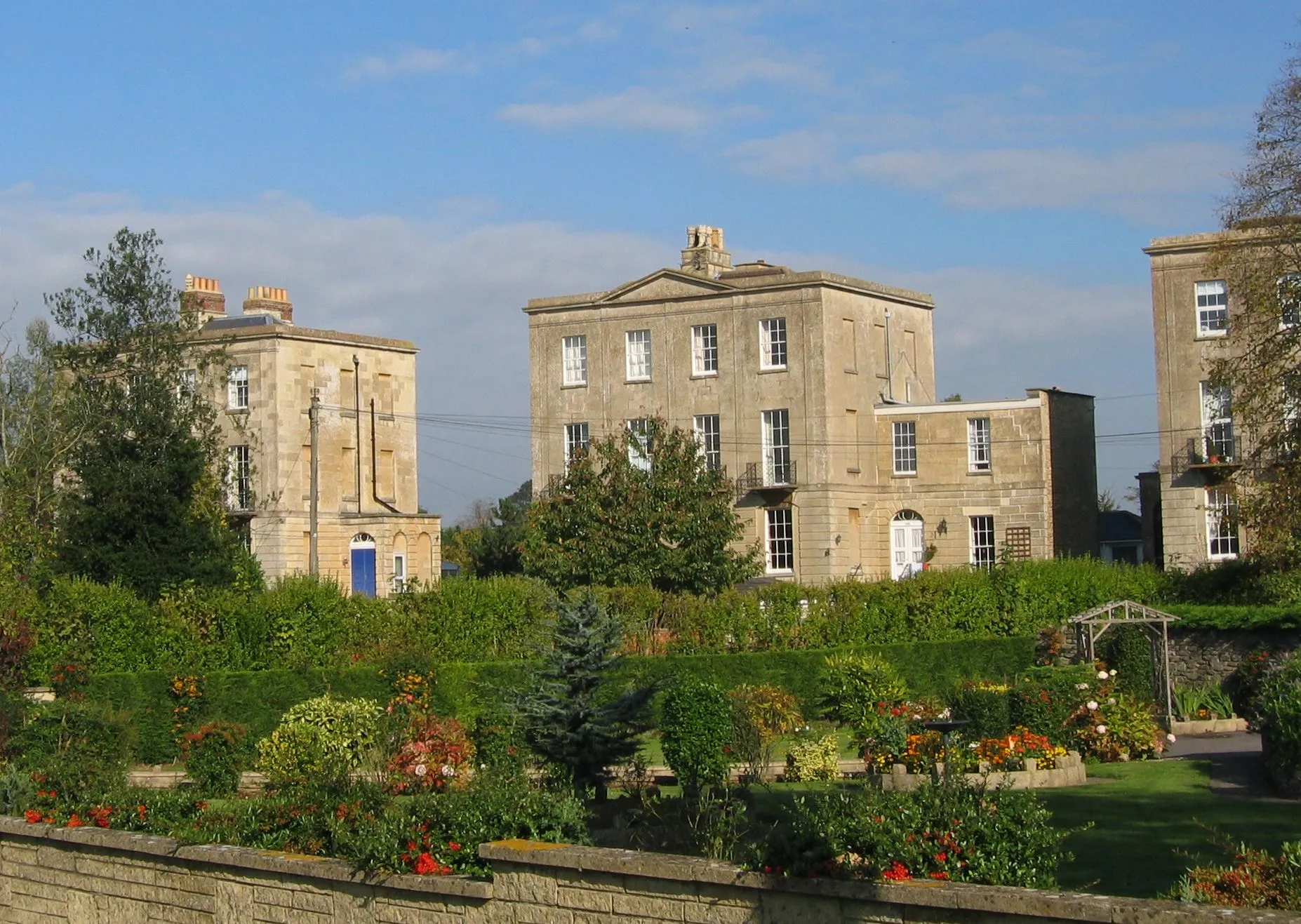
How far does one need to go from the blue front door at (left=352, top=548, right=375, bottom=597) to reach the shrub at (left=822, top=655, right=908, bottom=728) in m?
32.7

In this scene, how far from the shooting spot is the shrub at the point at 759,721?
916 inches

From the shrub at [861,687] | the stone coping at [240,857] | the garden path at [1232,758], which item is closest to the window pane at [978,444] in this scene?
the shrub at [861,687]

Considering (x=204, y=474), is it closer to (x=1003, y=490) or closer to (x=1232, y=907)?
(x=1003, y=490)

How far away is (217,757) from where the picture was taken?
77.9 ft

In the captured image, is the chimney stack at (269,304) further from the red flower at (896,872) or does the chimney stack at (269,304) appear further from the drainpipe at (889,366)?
the red flower at (896,872)

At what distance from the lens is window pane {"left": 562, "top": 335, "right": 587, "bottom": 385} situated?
57.9 m

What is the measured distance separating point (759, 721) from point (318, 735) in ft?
26.8

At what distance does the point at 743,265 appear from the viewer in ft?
190

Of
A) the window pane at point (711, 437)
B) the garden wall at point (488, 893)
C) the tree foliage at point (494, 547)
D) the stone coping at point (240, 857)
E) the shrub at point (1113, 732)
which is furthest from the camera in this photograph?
the tree foliage at point (494, 547)

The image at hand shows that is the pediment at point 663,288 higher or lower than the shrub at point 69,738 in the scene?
higher

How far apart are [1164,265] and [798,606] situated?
18.2 m

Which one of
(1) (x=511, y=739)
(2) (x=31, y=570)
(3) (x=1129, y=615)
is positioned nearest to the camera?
(1) (x=511, y=739)

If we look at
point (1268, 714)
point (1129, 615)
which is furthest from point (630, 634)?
point (1268, 714)

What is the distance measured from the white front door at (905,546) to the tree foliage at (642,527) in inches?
303
